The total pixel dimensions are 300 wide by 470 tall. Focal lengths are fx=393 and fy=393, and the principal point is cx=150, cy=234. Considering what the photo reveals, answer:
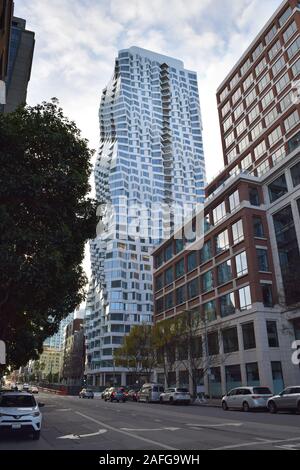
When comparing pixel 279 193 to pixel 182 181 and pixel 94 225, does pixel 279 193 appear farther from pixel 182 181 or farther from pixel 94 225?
pixel 182 181

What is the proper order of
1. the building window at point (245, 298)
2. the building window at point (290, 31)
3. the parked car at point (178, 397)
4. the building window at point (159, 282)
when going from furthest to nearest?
the building window at point (159, 282) → the building window at point (290, 31) → the building window at point (245, 298) → the parked car at point (178, 397)

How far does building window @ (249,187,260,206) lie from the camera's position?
1762 inches

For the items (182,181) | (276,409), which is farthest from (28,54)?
(182,181)

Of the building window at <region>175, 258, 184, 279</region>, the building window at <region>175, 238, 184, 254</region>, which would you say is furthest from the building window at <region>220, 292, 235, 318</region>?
the building window at <region>175, 238, 184, 254</region>

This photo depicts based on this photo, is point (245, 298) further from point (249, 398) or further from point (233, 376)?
point (249, 398)

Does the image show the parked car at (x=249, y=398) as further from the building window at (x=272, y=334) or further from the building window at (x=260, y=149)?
the building window at (x=260, y=149)

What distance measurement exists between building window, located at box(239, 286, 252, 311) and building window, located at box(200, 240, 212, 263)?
8.75 metres

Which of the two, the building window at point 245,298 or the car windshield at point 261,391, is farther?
the building window at point 245,298

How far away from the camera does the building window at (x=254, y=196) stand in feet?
147

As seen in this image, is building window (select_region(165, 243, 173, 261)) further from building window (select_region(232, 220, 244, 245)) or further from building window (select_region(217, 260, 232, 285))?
building window (select_region(232, 220, 244, 245))

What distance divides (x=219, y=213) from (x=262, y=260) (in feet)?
31.5

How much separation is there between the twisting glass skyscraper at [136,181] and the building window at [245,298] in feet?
179

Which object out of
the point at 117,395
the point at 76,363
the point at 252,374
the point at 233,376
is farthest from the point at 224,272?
the point at 76,363

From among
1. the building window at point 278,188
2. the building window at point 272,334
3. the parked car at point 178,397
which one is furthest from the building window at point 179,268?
the parked car at point 178,397
